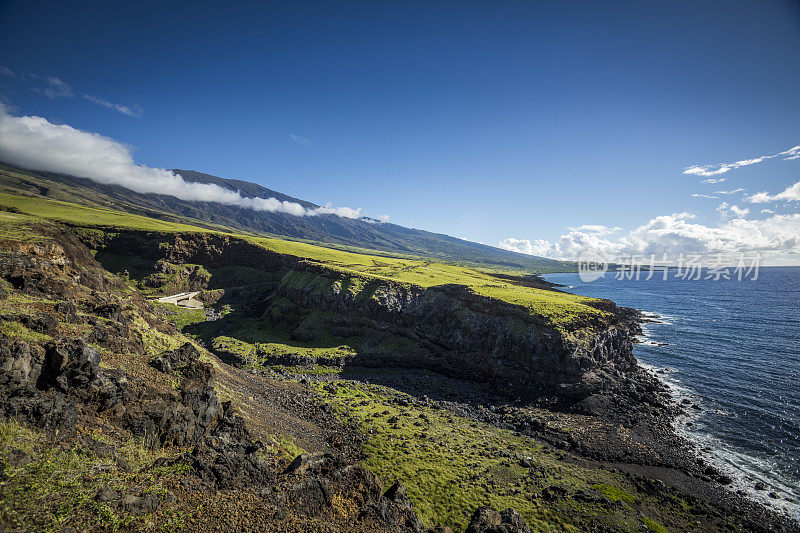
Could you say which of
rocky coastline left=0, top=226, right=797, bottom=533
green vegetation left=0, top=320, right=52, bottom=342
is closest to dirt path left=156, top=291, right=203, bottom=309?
rocky coastline left=0, top=226, right=797, bottom=533

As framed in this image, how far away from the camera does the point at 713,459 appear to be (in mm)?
37375

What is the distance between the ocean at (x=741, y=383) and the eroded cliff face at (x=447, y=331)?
10.8 meters

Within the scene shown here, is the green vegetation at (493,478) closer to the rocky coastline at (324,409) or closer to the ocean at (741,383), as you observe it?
the rocky coastline at (324,409)

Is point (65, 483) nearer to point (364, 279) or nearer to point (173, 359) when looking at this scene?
point (173, 359)

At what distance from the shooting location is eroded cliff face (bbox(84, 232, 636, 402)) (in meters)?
54.5

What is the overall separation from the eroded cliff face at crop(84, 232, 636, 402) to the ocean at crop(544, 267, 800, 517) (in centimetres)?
1084

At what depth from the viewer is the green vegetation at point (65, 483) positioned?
1167 cm

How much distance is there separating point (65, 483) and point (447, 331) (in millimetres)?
61501

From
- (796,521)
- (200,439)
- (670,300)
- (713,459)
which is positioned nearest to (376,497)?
(200,439)

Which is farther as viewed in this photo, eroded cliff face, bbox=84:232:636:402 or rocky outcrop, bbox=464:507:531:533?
eroded cliff face, bbox=84:232:636:402

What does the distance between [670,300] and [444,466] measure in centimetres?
17464

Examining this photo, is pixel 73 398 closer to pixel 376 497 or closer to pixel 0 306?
pixel 0 306

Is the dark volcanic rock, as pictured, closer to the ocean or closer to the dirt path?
the ocean

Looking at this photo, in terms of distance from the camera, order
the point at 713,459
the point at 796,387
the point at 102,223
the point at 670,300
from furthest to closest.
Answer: the point at 670,300, the point at 102,223, the point at 796,387, the point at 713,459
